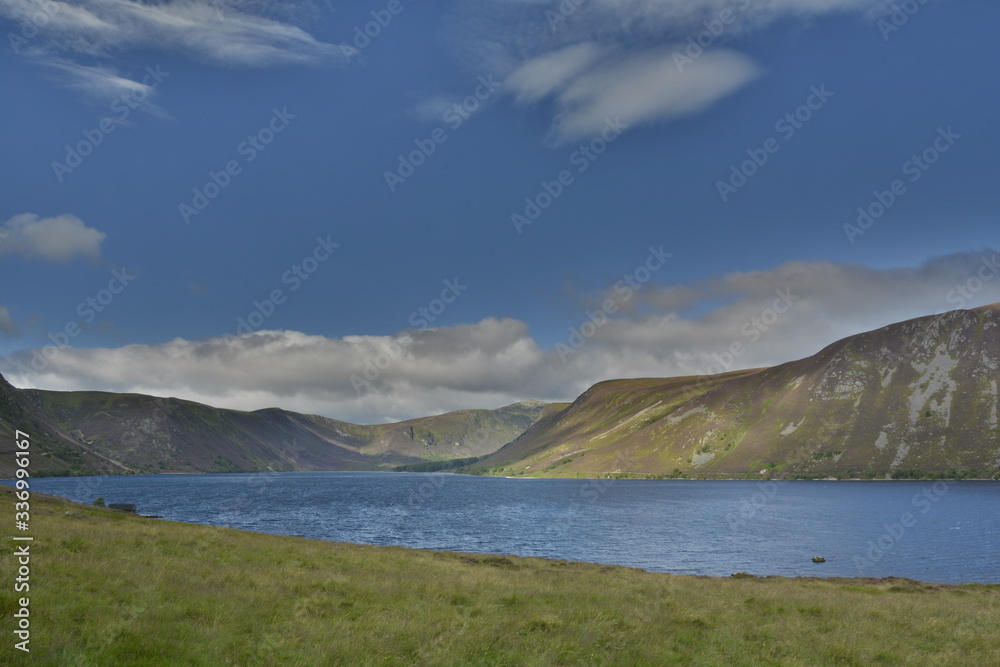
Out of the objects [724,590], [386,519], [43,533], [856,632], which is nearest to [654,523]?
[386,519]

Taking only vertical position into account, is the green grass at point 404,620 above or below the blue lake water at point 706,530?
above

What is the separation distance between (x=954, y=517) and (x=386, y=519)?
369ft

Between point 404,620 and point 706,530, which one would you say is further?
point 706,530

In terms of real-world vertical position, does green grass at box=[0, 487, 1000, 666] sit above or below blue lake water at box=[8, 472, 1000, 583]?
above

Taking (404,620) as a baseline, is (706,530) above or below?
below

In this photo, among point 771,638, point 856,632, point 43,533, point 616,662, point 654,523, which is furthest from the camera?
point 654,523

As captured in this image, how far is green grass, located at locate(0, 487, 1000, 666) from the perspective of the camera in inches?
517

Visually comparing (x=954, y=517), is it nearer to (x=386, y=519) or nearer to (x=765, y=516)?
(x=765, y=516)

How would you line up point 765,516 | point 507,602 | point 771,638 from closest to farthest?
point 771,638 → point 507,602 → point 765,516

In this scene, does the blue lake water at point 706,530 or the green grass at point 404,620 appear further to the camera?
the blue lake water at point 706,530

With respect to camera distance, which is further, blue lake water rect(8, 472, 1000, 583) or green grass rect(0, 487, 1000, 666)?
blue lake water rect(8, 472, 1000, 583)

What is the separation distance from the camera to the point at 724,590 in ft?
100

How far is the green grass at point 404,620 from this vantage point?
13141mm

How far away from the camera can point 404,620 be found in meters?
16.6
